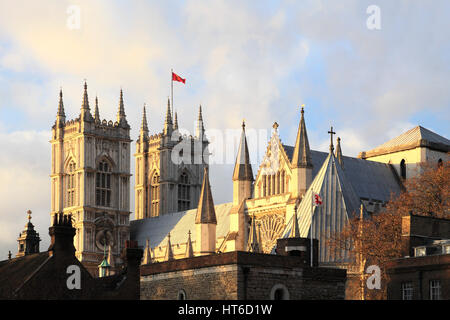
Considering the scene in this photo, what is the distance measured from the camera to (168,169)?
14200 cm

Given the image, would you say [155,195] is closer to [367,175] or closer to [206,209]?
[206,209]

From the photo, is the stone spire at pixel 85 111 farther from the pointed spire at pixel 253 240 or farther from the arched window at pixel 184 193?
the pointed spire at pixel 253 240

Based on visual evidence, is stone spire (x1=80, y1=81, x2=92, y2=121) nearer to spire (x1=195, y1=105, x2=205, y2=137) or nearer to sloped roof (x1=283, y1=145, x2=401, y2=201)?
spire (x1=195, y1=105, x2=205, y2=137)

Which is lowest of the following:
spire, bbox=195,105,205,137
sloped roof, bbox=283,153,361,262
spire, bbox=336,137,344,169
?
sloped roof, bbox=283,153,361,262

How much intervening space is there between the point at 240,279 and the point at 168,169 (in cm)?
10213

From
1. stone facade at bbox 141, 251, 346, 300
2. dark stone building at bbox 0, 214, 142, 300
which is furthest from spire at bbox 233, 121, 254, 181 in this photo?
stone facade at bbox 141, 251, 346, 300

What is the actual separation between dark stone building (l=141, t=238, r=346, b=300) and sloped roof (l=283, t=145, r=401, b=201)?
1893 inches

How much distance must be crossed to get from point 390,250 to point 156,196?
83.7m

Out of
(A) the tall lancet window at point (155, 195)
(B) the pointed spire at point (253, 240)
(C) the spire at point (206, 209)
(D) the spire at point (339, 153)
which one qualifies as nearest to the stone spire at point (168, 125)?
(A) the tall lancet window at point (155, 195)

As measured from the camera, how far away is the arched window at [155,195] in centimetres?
14300

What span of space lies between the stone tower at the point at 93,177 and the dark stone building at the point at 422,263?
246 feet

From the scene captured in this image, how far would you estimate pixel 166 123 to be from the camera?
146 meters

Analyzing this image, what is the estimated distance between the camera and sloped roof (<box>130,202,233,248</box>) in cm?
12062
